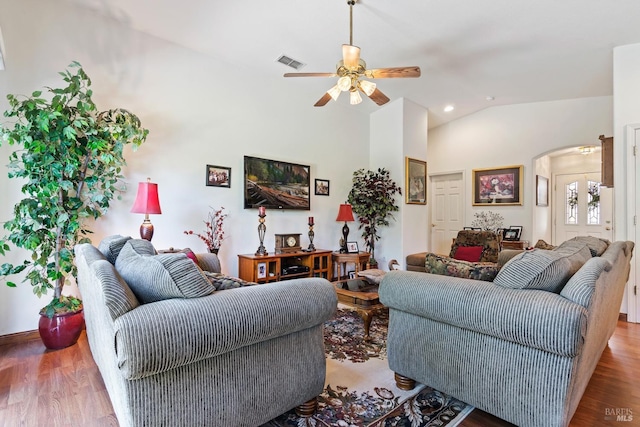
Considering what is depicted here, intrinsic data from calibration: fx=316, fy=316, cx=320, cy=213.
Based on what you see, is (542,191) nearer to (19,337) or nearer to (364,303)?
(364,303)

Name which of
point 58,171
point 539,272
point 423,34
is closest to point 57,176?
point 58,171

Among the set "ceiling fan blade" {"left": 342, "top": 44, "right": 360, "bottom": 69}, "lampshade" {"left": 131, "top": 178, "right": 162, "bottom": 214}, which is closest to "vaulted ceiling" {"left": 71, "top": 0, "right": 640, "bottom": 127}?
"ceiling fan blade" {"left": 342, "top": 44, "right": 360, "bottom": 69}

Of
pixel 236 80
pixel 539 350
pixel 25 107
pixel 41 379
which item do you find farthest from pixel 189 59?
pixel 539 350

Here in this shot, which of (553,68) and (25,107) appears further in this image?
(553,68)

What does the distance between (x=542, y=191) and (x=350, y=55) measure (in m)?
5.44

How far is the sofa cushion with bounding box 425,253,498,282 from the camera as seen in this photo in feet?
5.76

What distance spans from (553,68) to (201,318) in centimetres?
496

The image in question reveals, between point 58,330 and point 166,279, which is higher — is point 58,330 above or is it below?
below

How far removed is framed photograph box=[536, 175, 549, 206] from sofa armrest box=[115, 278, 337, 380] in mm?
5839

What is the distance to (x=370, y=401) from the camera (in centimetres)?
181

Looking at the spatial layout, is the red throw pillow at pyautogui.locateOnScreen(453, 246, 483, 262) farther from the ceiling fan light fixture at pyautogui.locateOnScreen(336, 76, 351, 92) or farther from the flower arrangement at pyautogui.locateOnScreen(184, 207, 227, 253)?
the flower arrangement at pyautogui.locateOnScreen(184, 207, 227, 253)

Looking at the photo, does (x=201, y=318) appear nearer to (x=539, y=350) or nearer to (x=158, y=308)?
(x=158, y=308)

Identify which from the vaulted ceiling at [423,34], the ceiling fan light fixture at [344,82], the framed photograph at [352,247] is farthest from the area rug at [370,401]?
the vaulted ceiling at [423,34]

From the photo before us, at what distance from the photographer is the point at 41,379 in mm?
2123
